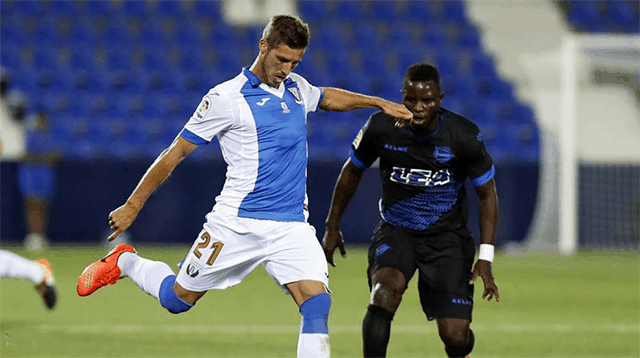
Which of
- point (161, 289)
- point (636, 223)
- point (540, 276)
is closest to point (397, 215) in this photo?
point (161, 289)

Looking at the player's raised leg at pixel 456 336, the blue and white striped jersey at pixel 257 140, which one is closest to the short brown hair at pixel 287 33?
the blue and white striped jersey at pixel 257 140

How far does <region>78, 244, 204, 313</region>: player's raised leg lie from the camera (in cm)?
570

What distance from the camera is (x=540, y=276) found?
45.9 feet

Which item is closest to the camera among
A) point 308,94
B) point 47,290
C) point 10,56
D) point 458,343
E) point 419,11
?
point 308,94

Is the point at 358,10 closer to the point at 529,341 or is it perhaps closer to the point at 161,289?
the point at 529,341

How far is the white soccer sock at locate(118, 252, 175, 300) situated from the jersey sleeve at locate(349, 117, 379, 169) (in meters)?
1.19

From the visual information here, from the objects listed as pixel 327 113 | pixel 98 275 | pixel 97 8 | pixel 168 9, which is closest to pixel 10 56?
pixel 97 8

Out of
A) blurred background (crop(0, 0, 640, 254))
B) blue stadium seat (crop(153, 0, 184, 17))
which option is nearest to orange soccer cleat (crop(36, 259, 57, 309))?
blurred background (crop(0, 0, 640, 254))

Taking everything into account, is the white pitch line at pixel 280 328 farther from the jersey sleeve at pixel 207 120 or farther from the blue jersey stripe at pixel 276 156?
the jersey sleeve at pixel 207 120

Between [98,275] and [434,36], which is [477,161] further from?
[434,36]

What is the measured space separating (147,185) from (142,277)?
93 centimetres

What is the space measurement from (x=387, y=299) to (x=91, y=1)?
16.6 meters

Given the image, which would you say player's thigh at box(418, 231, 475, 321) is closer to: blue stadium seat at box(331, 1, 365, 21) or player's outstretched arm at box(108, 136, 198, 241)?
player's outstretched arm at box(108, 136, 198, 241)

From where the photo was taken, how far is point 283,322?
9.41 metres
